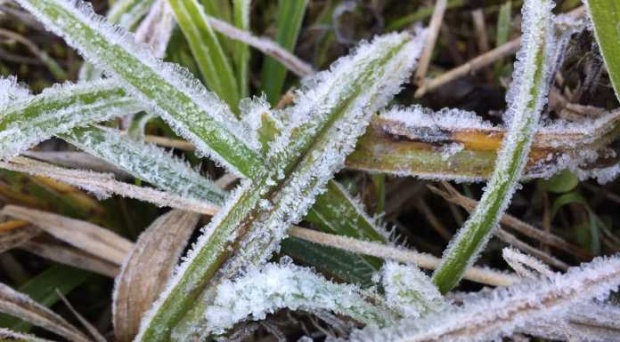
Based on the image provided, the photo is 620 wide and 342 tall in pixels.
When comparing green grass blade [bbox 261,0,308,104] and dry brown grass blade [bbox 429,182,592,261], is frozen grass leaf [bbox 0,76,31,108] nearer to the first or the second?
green grass blade [bbox 261,0,308,104]

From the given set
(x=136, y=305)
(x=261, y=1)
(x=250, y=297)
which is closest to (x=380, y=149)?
(x=250, y=297)

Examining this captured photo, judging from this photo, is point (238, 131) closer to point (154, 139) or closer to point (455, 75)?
point (154, 139)

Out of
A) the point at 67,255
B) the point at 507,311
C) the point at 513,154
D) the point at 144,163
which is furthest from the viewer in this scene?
the point at 67,255

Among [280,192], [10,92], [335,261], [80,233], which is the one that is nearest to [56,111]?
[10,92]

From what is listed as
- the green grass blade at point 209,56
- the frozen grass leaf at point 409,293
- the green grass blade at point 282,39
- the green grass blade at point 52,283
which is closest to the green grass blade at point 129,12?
the green grass blade at point 209,56

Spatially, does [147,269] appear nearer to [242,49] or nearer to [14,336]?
[14,336]

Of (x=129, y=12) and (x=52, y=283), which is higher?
(x=129, y=12)

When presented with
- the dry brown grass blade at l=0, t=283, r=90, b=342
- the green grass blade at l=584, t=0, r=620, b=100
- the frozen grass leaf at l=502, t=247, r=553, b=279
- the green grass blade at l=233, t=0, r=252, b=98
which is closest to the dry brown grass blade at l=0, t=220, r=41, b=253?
the dry brown grass blade at l=0, t=283, r=90, b=342

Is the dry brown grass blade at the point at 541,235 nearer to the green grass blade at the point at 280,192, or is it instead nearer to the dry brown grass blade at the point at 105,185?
the green grass blade at the point at 280,192
